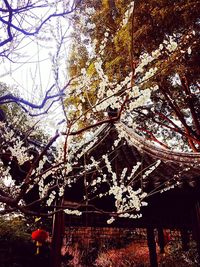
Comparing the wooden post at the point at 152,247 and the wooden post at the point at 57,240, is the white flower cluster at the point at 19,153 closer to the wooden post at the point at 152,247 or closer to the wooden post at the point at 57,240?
the wooden post at the point at 57,240

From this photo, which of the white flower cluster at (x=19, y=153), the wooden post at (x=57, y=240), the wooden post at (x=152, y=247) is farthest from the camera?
the wooden post at (x=152, y=247)

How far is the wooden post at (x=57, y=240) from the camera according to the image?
3.94 metres

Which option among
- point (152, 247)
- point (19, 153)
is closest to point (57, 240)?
point (19, 153)

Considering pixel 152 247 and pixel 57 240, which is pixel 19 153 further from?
pixel 152 247

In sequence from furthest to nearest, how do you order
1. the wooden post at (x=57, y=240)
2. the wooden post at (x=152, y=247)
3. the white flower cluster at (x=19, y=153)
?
the wooden post at (x=152, y=247), the wooden post at (x=57, y=240), the white flower cluster at (x=19, y=153)

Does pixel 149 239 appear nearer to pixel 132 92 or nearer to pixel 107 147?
pixel 107 147

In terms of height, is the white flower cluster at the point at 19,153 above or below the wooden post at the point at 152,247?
above

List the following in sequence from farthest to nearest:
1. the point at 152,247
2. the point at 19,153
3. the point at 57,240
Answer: the point at 152,247 < the point at 57,240 < the point at 19,153

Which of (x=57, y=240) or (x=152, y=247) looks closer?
(x=57, y=240)

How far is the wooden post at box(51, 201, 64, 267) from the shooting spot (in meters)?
3.94

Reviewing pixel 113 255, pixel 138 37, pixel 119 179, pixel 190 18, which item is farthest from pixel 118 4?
pixel 113 255

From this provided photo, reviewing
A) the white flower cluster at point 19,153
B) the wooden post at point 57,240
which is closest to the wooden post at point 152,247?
the wooden post at point 57,240

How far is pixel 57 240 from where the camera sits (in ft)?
13.3

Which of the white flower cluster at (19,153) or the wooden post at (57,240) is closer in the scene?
the white flower cluster at (19,153)
